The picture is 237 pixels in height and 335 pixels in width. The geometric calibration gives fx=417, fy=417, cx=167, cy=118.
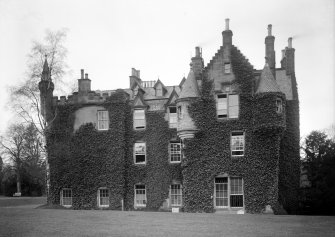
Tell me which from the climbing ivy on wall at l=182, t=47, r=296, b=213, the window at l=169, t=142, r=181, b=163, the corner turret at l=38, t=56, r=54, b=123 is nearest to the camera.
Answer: the climbing ivy on wall at l=182, t=47, r=296, b=213

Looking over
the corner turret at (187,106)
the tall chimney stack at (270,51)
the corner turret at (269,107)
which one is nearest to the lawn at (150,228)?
the corner turret at (269,107)

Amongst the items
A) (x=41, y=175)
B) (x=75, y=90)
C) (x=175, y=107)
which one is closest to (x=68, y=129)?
(x=75, y=90)

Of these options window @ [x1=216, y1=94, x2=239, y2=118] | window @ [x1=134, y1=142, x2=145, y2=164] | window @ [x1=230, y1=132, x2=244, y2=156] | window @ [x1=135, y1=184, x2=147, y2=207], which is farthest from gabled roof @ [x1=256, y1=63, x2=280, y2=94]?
window @ [x1=135, y1=184, x2=147, y2=207]

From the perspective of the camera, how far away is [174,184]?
3625 centimetres

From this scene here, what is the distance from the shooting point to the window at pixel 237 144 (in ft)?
109

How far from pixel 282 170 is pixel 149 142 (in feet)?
38.4

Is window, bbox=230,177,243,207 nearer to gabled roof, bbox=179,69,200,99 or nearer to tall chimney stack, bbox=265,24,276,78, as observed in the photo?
gabled roof, bbox=179,69,200,99

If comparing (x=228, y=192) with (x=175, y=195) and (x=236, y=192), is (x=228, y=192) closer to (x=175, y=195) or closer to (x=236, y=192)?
(x=236, y=192)

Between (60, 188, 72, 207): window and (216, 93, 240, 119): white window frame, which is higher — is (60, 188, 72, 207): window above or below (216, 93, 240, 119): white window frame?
below

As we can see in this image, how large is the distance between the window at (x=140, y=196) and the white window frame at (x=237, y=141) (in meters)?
9.11

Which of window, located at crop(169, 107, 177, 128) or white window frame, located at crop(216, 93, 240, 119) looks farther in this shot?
window, located at crop(169, 107, 177, 128)

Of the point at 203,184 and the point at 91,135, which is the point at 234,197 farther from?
the point at 91,135

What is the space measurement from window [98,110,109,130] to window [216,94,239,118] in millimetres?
10756

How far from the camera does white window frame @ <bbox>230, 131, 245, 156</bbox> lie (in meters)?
33.3
